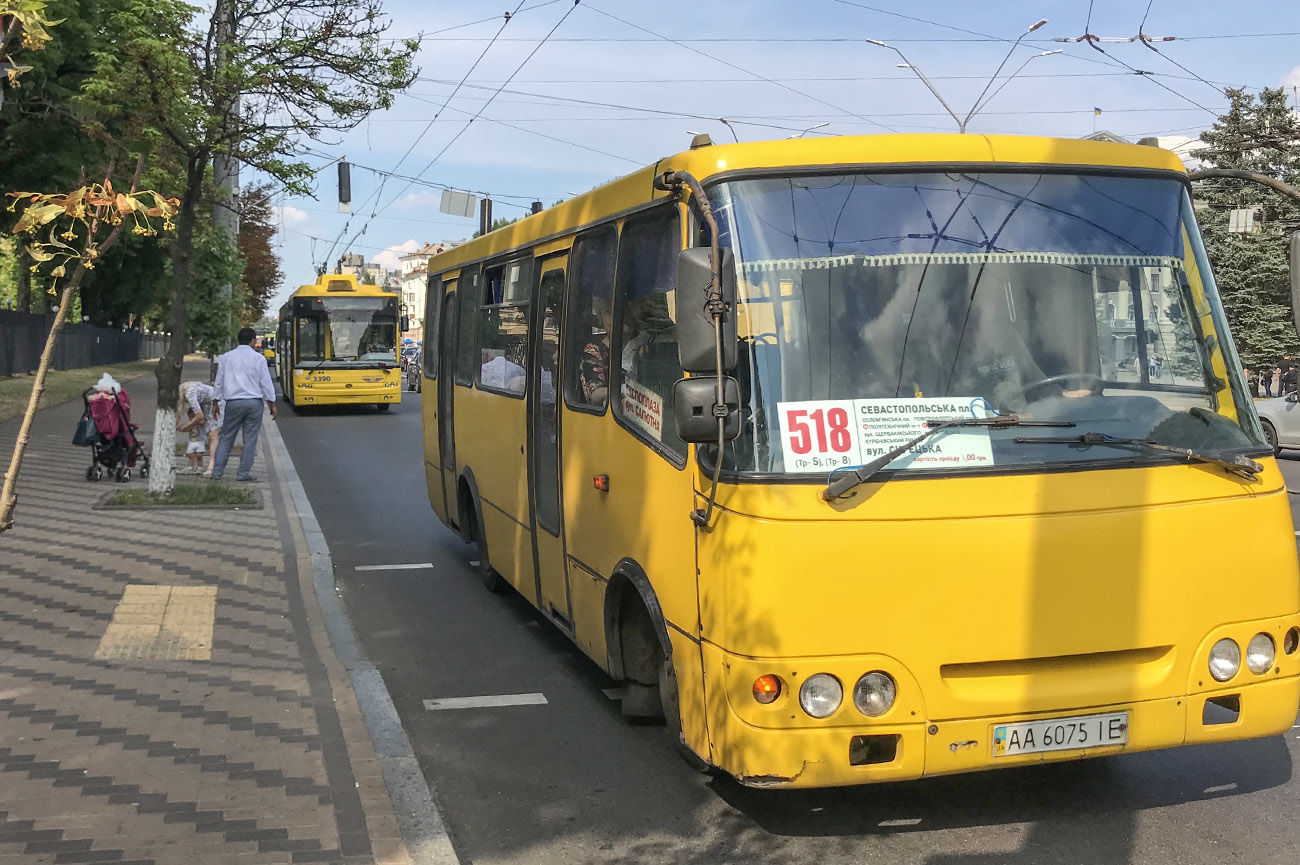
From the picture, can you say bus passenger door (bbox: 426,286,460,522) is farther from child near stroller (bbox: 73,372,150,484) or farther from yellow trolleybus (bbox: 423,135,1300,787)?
child near stroller (bbox: 73,372,150,484)

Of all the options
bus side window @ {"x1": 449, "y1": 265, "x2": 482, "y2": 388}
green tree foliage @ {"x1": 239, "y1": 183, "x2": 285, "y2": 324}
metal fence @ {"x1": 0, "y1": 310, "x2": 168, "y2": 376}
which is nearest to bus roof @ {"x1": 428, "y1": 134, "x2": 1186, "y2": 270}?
bus side window @ {"x1": 449, "y1": 265, "x2": 482, "y2": 388}

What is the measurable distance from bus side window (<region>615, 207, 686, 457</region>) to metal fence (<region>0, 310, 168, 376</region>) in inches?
730

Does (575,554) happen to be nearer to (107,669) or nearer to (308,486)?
(107,669)

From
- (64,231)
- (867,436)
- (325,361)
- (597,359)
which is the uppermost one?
(64,231)

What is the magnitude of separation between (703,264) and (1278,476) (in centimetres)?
229

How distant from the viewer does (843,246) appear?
15.6ft

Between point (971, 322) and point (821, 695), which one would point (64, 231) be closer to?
point (821, 695)

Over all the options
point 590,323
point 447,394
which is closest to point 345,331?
point 447,394

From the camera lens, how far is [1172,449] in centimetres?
471

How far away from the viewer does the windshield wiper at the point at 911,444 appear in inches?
174

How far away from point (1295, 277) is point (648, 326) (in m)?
2.52

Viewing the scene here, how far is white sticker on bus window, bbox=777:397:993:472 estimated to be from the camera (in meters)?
4.52

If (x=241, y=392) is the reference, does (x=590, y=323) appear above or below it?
above

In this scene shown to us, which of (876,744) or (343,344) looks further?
(343,344)
